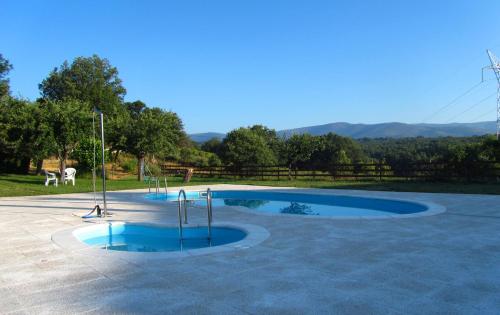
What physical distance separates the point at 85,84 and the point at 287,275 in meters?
43.1

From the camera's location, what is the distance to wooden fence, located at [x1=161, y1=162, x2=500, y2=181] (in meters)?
15.9

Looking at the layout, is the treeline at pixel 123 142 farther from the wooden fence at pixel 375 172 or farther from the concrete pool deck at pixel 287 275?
the concrete pool deck at pixel 287 275

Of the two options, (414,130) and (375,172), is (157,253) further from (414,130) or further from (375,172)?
(414,130)

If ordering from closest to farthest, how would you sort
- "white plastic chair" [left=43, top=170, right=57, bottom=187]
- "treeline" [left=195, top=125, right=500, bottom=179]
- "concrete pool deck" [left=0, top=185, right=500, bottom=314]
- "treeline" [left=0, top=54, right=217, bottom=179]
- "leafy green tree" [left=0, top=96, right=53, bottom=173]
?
"concrete pool deck" [left=0, top=185, right=500, bottom=314]
"white plastic chair" [left=43, top=170, right=57, bottom=187]
"leafy green tree" [left=0, top=96, right=53, bottom=173]
"treeline" [left=0, top=54, right=217, bottom=179]
"treeline" [left=195, top=125, right=500, bottom=179]

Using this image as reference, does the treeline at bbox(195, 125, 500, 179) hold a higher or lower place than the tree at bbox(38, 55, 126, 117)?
lower

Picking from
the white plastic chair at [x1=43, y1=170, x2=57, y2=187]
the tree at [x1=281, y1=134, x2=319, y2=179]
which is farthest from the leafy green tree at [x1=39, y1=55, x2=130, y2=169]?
the white plastic chair at [x1=43, y1=170, x2=57, y2=187]

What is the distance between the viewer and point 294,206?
40.6 ft

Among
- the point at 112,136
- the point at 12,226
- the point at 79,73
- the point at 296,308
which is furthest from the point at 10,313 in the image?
the point at 79,73

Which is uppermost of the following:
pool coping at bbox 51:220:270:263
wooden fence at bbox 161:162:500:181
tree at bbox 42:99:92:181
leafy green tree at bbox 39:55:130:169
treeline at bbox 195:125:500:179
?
leafy green tree at bbox 39:55:130:169

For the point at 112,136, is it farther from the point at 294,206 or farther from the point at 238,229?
the point at 238,229

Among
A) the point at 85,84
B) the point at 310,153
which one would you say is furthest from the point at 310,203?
the point at 85,84

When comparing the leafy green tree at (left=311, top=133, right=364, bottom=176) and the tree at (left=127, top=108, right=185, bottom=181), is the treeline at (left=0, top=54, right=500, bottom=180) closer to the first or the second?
the tree at (left=127, top=108, right=185, bottom=181)

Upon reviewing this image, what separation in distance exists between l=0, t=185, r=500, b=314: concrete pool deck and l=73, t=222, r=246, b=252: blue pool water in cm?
60

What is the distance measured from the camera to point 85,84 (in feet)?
139
